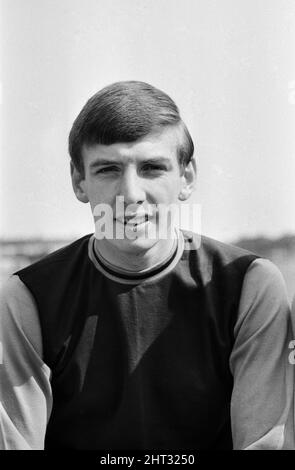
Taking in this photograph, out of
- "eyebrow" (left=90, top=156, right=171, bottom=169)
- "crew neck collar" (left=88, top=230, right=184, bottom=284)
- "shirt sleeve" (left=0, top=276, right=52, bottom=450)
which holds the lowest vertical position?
"shirt sleeve" (left=0, top=276, right=52, bottom=450)

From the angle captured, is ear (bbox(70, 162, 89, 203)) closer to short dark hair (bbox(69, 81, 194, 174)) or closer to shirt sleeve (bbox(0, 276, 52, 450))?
short dark hair (bbox(69, 81, 194, 174))

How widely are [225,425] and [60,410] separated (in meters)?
0.39

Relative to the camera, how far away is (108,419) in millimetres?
1588

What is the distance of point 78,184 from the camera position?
1.68 m

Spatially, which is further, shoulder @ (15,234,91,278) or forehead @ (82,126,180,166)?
shoulder @ (15,234,91,278)

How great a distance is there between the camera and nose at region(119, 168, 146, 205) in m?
1.56

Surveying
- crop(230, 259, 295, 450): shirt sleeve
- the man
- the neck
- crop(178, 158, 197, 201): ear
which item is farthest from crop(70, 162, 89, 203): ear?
crop(230, 259, 295, 450): shirt sleeve

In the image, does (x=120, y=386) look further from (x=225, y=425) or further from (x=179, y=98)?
(x=179, y=98)

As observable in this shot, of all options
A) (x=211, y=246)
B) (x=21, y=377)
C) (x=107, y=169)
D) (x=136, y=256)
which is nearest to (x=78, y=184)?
(x=107, y=169)

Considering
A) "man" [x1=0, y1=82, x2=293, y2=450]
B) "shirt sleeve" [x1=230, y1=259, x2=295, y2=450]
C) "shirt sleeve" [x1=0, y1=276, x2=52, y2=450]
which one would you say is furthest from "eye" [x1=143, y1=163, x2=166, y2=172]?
"shirt sleeve" [x1=0, y1=276, x2=52, y2=450]

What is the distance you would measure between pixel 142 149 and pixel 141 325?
0.41m

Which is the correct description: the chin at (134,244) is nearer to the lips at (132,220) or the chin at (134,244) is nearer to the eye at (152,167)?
the lips at (132,220)

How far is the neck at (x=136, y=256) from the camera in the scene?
5.41 feet

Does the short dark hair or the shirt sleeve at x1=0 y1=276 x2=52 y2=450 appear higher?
the short dark hair
